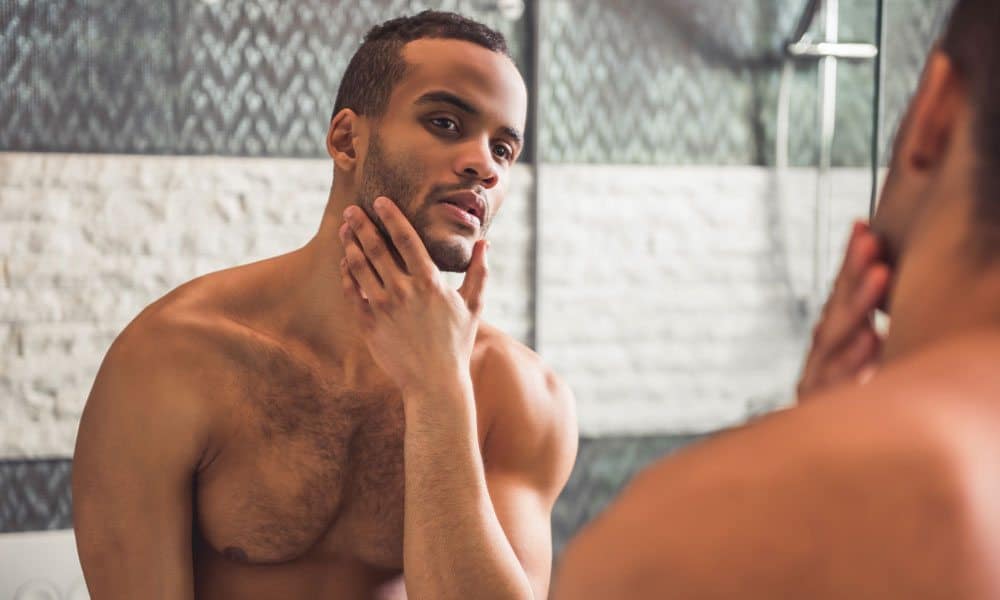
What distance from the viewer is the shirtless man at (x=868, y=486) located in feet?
1.10

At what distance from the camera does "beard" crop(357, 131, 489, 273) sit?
1.16 m

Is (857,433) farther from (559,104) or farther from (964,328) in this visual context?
(559,104)

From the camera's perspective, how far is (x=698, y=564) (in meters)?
0.34

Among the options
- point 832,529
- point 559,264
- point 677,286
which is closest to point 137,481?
point 832,529

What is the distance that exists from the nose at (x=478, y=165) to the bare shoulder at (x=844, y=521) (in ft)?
2.73

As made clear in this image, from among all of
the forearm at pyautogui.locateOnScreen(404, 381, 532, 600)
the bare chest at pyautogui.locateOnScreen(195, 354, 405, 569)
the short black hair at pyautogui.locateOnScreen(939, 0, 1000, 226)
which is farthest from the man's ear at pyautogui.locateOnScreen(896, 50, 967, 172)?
the bare chest at pyautogui.locateOnScreen(195, 354, 405, 569)

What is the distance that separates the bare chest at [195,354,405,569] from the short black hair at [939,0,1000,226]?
34.4 inches

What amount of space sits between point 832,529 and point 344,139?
100 cm

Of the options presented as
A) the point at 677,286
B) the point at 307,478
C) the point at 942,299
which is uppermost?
the point at 942,299

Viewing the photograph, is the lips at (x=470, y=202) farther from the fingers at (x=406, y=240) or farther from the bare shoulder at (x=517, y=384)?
the bare shoulder at (x=517, y=384)

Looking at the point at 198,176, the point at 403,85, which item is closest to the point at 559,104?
the point at 198,176

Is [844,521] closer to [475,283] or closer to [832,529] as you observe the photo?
[832,529]

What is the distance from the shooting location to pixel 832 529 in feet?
1.10

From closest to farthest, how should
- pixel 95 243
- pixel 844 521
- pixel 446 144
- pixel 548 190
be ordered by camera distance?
pixel 844 521, pixel 446 144, pixel 95 243, pixel 548 190
